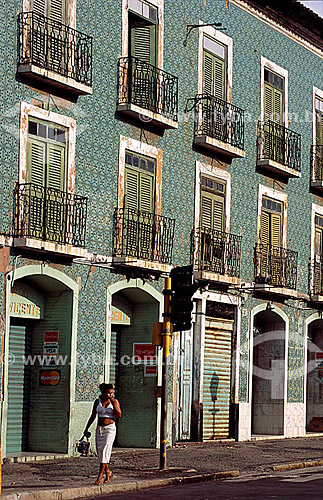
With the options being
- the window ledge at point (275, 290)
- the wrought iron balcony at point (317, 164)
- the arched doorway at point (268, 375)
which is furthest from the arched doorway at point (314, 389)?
the wrought iron balcony at point (317, 164)

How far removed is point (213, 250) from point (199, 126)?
9.60ft

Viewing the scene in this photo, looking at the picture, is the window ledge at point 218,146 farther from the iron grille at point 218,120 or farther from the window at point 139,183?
the window at point 139,183

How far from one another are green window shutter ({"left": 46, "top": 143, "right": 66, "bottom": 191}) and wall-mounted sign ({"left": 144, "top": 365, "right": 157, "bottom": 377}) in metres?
4.88

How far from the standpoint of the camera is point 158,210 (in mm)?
22250

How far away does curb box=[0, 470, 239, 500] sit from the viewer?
13391 millimetres

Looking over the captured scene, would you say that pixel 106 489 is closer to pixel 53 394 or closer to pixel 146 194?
pixel 53 394

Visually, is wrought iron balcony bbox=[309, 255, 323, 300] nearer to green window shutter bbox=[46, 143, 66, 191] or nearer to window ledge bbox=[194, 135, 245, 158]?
window ledge bbox=[194, 135, 245, 158]

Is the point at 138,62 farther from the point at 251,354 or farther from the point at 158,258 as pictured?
the point at 251,354

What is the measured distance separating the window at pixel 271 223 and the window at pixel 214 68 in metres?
3.40

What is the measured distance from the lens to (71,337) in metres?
19.6

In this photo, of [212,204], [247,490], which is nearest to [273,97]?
[212,204]

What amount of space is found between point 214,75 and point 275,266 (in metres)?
5.33

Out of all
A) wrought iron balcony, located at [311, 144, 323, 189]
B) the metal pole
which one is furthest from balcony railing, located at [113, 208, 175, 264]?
wrought iron balcony, located at [311, 144, 323, 189]

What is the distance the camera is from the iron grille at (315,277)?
94.0ft
